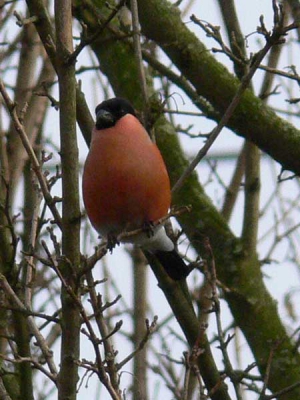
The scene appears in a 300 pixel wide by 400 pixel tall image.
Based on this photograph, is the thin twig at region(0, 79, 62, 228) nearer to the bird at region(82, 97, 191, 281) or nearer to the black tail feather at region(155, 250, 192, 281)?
the bird at region(82, 97, 191, 281)

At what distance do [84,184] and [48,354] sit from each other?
81 centimetres

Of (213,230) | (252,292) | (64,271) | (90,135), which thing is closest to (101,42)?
(90,135)

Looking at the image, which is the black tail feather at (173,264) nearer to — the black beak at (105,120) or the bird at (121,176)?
the bird at (121,176)

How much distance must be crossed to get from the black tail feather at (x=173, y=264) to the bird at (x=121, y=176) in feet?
0.65

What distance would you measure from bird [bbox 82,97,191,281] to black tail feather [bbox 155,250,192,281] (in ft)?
0.65

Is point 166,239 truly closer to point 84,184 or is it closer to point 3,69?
point 84,184

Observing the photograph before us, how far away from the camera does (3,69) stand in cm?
476

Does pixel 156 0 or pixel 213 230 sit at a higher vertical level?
pixel 156 0

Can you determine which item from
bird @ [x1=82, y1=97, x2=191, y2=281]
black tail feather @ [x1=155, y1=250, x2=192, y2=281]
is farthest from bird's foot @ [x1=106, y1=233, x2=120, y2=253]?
black tail feather @ [x1=155, y1=250, x2=192, y2=281]

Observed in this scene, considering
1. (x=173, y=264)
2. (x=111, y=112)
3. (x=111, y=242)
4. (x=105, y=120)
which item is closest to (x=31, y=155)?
(x=111, y=242)

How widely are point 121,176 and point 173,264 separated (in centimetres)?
60

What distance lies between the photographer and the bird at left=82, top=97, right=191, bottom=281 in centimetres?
300

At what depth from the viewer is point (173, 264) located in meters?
3.44

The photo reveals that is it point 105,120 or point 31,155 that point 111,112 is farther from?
point 31,155
